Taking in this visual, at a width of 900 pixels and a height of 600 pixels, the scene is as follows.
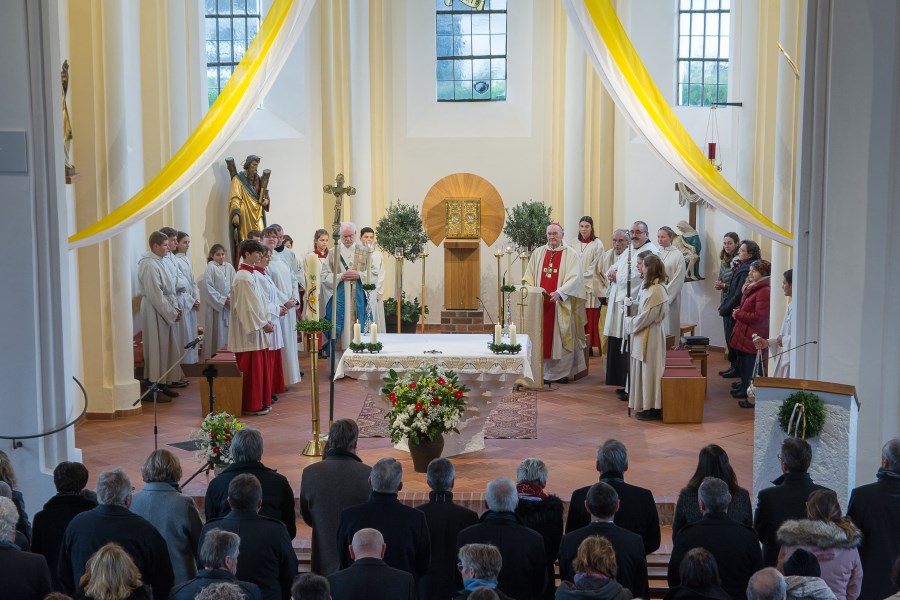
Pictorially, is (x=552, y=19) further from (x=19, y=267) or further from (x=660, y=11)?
(x=19, y=267)

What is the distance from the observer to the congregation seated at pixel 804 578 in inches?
174

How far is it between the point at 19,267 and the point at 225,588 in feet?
14.5

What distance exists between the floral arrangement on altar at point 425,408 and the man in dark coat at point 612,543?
343cm

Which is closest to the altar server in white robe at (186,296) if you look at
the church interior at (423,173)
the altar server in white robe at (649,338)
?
the church interior at (423,173)

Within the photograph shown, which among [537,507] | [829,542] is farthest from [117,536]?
[829,542]

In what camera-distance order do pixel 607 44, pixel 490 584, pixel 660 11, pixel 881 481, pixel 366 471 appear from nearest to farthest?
1. pixel 490 584
2. pixel 881 481
3. pixel 366 471
4. pixel 607 44
5. pixel 660 11

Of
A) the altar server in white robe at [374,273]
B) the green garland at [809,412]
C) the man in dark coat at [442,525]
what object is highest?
the altar server in white robe at [374,273]

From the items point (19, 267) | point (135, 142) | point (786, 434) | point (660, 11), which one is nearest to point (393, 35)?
point (660, 11)

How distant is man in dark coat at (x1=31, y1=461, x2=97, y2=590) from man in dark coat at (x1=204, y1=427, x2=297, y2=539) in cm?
63

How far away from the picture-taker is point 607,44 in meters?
8.53

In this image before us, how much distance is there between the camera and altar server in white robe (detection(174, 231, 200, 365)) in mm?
13016

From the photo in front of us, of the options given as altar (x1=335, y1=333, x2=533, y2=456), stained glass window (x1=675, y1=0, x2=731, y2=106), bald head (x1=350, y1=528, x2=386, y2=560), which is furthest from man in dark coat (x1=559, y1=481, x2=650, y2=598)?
stained glass window (x1=675, y1=0, x2=731, y2=106)

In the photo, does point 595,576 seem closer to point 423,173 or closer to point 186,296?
point 186,296

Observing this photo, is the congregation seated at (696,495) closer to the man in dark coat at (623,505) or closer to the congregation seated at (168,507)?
the man in dark coat at (623,505)
